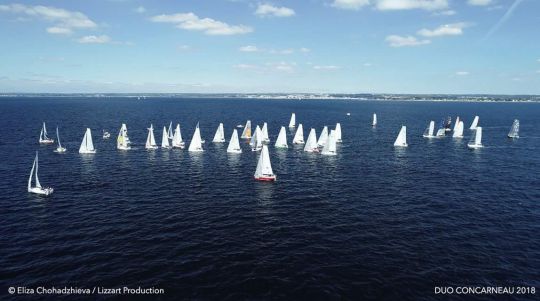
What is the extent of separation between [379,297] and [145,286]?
26.5 metres

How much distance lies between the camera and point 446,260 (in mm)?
48000

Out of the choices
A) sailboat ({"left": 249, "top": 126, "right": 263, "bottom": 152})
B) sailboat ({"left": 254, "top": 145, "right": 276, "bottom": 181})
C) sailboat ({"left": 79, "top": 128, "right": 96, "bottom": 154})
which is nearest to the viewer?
sailboat ({"left": 254, "top": 145, "right": 276, "bottom": 181})

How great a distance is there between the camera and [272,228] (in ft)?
191

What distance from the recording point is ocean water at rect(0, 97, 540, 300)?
4288 centimetres

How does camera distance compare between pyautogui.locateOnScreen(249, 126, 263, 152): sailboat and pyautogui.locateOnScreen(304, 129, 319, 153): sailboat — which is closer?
pyautogui.locateOnScreen(304, 129, 319, 153): sailboat

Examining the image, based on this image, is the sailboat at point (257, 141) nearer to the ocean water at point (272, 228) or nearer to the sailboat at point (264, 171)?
the ocean water at point (272, 228)

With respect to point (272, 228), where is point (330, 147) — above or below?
above

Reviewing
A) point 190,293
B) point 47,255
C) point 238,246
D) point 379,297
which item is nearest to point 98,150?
point 47,255

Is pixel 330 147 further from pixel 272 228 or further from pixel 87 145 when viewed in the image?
pixel 87 145

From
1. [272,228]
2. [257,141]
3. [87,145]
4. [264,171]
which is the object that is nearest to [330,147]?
[257,141]

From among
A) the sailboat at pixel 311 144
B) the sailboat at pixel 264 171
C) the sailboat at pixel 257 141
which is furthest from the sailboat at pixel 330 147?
the sailboat at pixel 264 171

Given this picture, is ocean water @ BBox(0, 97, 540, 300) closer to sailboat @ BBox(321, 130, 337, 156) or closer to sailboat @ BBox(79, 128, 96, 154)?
sailboat @ BBox(79, 128, 96, 154)

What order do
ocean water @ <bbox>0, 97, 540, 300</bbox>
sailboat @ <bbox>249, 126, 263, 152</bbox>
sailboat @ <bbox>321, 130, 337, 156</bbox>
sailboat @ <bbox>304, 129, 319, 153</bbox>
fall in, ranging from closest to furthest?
ocean water @ <bbox>0, 97, 540, 300</bbox>
sailboat @ <bbox>321, 130, 337, 156</bbox>
sailboat @ <bbox>304, 129, 319, 153</bbox>
sailboat @ <bbox>249, 126, 263, 152</bbox>

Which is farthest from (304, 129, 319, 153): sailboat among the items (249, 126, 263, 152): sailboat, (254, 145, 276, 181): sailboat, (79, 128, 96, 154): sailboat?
(79, 128, 96, 154): sailboat
